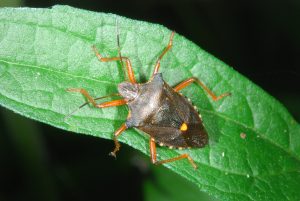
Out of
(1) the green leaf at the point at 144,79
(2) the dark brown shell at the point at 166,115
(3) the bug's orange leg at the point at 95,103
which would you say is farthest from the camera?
(2) the dark brown shell at the point at 166,115

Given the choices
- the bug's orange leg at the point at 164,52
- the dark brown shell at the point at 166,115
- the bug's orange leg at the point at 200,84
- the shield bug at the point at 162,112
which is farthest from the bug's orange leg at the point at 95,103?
the bug's orange leg at the point at 200,84

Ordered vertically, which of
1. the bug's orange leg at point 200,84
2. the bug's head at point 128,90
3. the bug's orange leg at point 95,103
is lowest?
the bug's orange leg at point 95,103

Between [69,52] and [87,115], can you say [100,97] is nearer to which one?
[87,115]

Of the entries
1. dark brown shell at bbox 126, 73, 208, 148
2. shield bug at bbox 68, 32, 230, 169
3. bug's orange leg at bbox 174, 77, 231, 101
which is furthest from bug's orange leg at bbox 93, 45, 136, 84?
bug's orange leg at bbox 174, 77, 231, 101

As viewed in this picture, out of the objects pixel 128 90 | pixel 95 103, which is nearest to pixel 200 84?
pixel 128 90

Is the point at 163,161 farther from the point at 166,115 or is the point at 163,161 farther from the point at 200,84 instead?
the point at 200,84

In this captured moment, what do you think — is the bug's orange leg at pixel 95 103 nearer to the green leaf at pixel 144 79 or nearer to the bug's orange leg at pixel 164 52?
the green leaf at pixel 144 79

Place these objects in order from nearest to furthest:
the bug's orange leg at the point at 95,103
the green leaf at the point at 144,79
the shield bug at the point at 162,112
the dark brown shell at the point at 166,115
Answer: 1. the green leaf at the point at 144,79
2. the bug's orange leg at the point at 95,103
3. the shield bug at the point at 162,112
4. the dark brown shell at the point at 166,115
